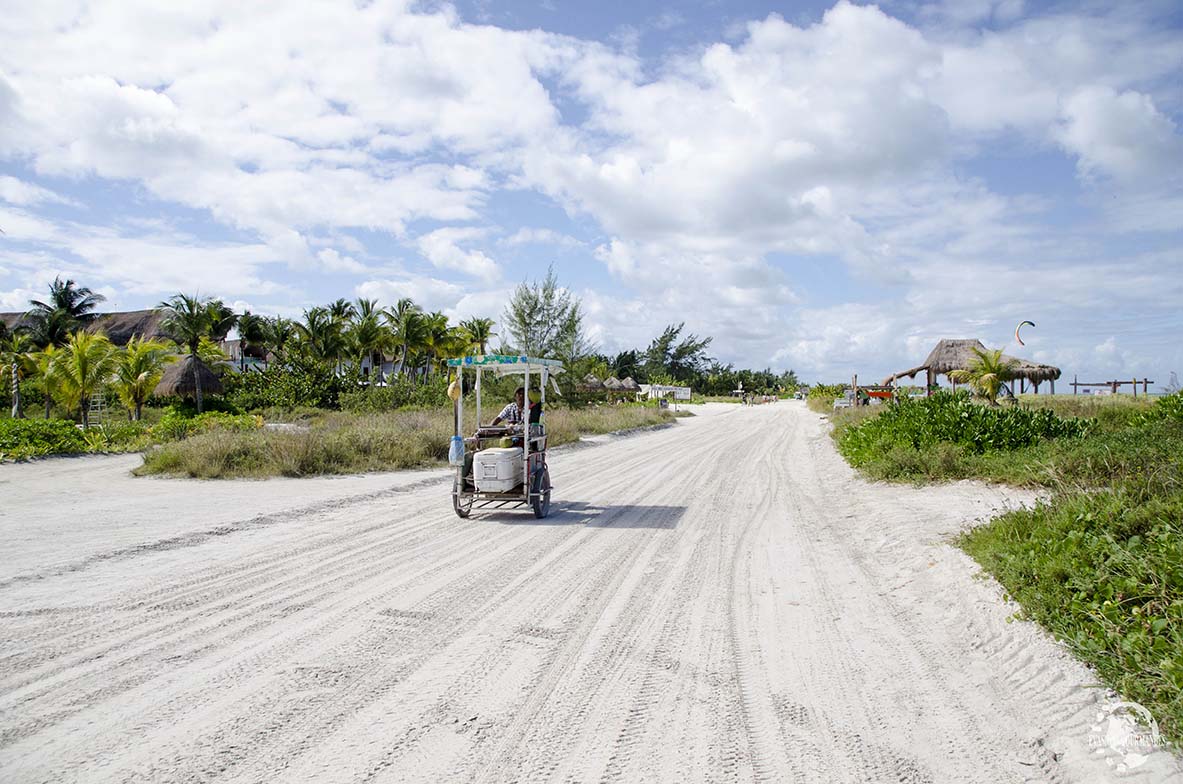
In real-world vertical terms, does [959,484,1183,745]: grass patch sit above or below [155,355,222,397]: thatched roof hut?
below

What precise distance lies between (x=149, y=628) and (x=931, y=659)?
565 cm

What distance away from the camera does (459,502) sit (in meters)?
10.2

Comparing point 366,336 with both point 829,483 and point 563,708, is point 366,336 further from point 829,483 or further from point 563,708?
point 563,708

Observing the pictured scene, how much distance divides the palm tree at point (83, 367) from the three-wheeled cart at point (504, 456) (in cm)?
1927

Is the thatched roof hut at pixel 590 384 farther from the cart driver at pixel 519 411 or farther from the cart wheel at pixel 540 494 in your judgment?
the cart wheel at pixel 540 494

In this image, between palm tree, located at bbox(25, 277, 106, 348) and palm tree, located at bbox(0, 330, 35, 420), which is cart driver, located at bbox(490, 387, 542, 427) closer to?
palm tree, located at bbox(0, 330, 35, 420)

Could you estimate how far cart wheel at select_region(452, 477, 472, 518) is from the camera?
33.2 feet

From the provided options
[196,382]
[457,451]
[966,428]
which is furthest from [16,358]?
[966,428]

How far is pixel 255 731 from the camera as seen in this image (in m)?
3.78

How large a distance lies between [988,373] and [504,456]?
2399 cm

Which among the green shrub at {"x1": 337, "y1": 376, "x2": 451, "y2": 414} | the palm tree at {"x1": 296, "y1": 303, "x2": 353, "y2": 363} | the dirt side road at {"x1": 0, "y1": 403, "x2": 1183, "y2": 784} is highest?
the palm tree at {"x1": 296, "y1": 303, "x2": 353, "y2": 363}

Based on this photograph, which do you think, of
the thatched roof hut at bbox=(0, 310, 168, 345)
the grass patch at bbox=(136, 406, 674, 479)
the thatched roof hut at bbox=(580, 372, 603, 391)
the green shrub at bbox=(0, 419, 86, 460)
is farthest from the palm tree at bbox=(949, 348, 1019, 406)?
the thatched roof hut at bbox=(0, 310, 168, 345)

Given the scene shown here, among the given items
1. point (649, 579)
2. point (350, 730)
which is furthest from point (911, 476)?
point (350, 730)

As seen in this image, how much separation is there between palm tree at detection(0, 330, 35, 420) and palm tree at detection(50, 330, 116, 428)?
20.0 feet
